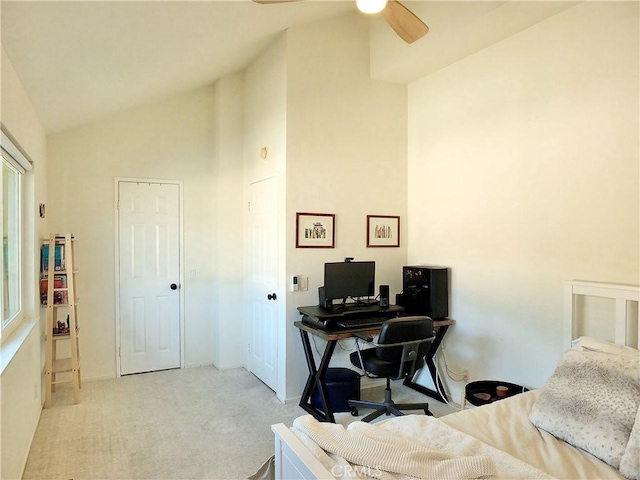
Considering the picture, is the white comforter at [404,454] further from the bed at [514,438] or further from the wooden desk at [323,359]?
the wooden desk at [323,359]

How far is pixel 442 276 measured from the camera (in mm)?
3705


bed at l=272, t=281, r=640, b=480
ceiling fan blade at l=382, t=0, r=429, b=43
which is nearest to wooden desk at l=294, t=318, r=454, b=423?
bed at l=272, t=281, r=640, b=480

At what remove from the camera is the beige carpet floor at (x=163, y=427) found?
8.93 feet

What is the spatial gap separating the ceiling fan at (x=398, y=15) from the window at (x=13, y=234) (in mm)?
2043

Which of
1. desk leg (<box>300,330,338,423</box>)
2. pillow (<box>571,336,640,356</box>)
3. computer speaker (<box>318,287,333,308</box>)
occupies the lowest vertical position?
desk leg (<box>300,330,338,423</box>)

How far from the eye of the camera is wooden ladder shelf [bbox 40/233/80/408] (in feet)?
11.9

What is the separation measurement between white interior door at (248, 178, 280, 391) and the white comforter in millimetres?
2152

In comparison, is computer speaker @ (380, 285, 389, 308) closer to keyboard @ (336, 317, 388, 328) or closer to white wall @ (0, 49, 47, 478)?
keyboard @ (336, 317, 388, 328)

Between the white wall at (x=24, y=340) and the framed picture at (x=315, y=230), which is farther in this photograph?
the framed picture at (x=315, y=230)

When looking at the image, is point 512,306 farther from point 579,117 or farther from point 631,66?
point 631,66

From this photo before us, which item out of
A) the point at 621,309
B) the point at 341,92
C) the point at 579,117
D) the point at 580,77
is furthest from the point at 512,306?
the point at 341,92

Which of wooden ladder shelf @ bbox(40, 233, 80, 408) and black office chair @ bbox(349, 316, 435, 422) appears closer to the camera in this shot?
black office chair @ bbox(349, 316, 435, 422)

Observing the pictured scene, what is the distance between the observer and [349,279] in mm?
3686

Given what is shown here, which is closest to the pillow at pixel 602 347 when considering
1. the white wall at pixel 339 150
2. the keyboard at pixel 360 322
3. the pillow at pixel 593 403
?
the pillow at pixel 593 403
